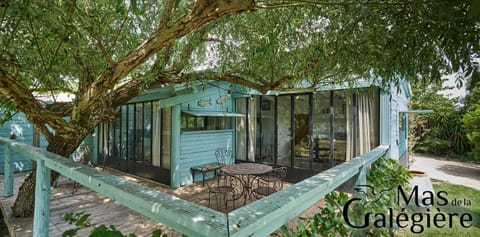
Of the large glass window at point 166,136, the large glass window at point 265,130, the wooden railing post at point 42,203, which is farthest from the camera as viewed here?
the large glass window at point 265,130

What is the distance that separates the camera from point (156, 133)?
665 cm

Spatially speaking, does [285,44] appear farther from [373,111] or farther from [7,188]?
[7,188]

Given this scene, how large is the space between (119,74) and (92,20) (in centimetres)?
91

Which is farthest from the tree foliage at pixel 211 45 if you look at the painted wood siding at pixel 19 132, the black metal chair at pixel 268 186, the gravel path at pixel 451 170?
the gravel path at pixel 451 170

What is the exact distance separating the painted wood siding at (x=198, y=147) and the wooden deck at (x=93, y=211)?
495 mm

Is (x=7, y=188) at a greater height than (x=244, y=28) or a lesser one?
lesser

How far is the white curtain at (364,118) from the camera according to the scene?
5.94 meters

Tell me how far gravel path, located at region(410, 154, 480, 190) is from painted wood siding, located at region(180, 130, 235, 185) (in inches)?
268

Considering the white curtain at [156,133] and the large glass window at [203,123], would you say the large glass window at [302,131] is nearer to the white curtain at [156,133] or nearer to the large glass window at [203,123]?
the large glass window at [203,123]

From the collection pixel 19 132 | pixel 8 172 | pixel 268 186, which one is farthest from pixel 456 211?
pixel 19 132

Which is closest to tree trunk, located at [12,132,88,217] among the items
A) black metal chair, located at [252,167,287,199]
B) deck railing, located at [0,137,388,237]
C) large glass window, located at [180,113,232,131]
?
deck railing, located at [0,137,388,237]

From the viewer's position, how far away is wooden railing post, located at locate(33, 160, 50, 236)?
2100 mm

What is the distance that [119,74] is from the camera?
8.14 feet

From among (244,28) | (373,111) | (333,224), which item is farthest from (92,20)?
(373,111)
